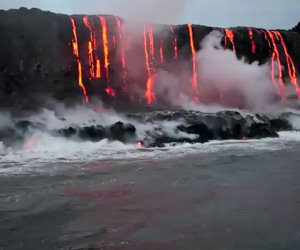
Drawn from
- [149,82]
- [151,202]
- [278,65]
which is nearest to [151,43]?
[149,82]

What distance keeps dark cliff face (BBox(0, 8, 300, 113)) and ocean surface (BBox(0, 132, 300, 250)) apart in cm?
657

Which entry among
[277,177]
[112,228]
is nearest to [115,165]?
[277,177]

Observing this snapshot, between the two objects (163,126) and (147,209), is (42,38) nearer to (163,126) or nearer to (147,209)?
(163,126)

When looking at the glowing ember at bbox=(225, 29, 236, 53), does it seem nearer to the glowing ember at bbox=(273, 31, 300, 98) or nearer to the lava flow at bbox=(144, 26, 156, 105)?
the glowing ember at bbox=(273, 31, 300, 98)

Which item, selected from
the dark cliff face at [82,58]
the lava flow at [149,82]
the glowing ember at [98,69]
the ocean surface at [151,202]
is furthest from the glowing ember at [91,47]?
the ocean surface at [151,202]

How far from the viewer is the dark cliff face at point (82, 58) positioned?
603 inches

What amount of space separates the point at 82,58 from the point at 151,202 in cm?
1277

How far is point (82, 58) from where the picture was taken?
16.8 meters

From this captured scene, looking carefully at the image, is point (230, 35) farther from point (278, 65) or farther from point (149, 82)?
point (149, 82)

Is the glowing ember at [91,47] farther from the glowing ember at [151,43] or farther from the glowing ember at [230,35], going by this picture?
the glowing ember at [230,35]

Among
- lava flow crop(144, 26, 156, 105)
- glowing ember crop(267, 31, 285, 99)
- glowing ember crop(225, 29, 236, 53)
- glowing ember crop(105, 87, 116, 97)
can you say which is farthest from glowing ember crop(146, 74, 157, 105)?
glowing ember crop(267, 31, 285, 99)

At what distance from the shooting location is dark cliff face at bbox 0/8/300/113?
603 inches

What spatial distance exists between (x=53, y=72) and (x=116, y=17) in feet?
13.5

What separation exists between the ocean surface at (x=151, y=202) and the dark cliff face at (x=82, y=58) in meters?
6.57
